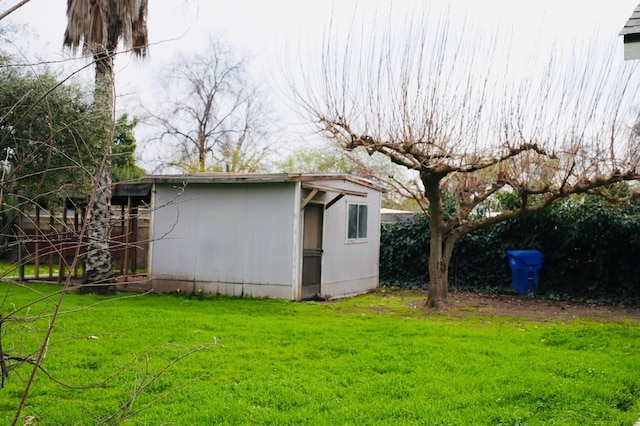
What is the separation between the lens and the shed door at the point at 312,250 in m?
13.3

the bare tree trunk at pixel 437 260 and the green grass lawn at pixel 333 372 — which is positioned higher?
the bare tree trunk at pixel 437 260

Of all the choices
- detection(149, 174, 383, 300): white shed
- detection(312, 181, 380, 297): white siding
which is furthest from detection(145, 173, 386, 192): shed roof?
detection(312, 181, 380, 297): white siding

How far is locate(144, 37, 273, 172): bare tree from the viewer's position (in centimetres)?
3519

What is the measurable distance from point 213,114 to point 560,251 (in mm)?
25295

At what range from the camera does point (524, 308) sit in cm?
1264

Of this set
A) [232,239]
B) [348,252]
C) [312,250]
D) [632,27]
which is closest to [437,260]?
[312,250]

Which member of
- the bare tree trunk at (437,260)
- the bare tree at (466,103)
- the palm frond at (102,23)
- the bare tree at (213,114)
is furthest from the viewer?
the bare tree at (213,114)

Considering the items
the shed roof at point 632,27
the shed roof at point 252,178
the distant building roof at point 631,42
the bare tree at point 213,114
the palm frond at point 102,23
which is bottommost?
the shed roof at point 252,178

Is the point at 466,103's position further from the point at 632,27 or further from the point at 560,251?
the point at 632,27

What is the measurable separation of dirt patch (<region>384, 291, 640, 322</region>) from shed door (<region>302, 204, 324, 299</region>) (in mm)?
2120

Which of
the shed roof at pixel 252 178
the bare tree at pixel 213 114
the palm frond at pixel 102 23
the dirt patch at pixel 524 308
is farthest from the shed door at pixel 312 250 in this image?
the bare tree at pixel 213 114

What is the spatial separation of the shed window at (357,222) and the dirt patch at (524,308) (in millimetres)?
1903

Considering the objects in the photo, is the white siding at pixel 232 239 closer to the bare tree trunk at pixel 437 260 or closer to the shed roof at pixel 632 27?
the bare tree trunk at pixel 437 260

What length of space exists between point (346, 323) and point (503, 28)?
627 centimetres
